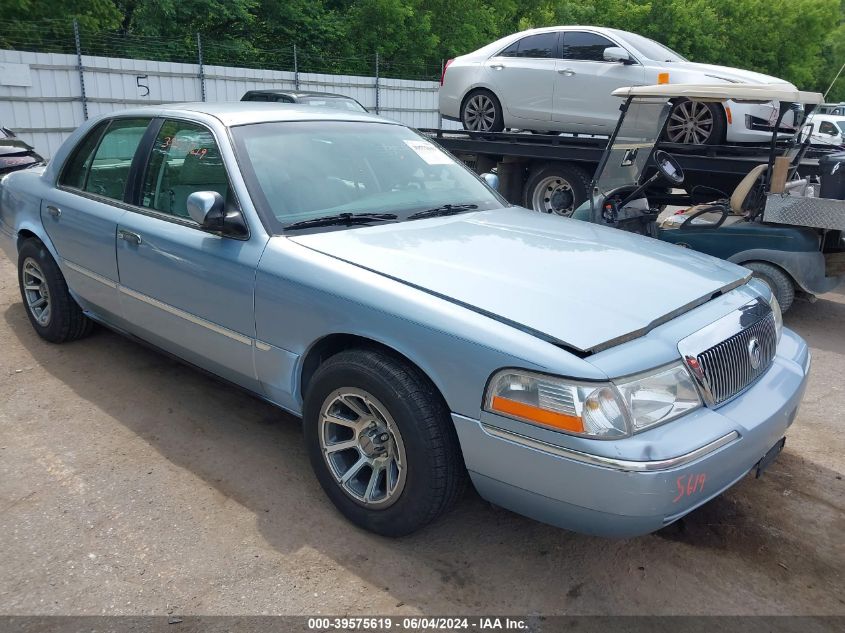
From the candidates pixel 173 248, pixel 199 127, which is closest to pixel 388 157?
pixel 199 127

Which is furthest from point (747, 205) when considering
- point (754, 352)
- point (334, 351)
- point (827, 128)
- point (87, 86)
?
point (827, 128)

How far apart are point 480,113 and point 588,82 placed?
5.96 ft

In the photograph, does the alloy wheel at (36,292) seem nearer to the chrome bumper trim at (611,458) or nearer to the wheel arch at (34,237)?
the wheel arch at (34,237)

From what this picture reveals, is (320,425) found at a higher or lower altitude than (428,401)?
lower

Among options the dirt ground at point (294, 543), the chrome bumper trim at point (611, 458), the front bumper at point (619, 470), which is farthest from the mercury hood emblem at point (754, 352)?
the dirt ground at point (294, 543)

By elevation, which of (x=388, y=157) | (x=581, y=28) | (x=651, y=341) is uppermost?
(x=581, y=28)

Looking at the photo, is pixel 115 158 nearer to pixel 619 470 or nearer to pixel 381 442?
→ pixel 381 442

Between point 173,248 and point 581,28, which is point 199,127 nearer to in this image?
point 173,248

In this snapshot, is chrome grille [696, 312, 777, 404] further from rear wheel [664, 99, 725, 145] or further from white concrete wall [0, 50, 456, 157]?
white concrete wall [0, 50, 456, 157]

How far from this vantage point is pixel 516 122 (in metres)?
9.91

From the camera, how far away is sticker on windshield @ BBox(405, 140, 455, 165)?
420cm

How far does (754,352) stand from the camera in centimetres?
291

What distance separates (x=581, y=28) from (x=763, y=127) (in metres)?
2.82

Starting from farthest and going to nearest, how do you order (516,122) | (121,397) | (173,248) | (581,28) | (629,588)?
1. (516,122)
2. (581,28)
3. (121,397)
4. (173,248)
5. (629,588)
